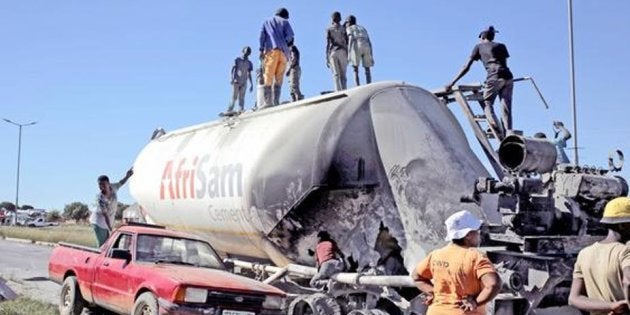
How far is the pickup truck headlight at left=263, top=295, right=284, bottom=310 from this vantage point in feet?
26.5

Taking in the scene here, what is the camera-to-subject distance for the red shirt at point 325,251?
8172mm

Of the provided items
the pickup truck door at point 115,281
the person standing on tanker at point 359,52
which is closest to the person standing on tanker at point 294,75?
the person standing on tanker at point 359,52

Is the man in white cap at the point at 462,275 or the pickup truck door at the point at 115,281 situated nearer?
the man in white cap at the point at 462,275

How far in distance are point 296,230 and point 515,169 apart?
9.00 ft

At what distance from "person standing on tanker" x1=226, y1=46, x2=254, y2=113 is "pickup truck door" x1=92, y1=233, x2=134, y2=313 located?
500 centimetres

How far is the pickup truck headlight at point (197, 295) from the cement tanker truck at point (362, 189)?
101 centimetres

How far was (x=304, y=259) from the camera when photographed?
9008mm

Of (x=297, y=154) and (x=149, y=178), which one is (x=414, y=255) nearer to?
(x=297, y=154)

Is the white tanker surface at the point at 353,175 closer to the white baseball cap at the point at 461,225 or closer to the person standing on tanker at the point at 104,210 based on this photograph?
the white baseball cap at the point at 461,225

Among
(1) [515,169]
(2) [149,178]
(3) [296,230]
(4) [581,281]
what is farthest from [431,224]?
(2) [149,178]

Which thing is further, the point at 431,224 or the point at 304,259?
the point at 304,259

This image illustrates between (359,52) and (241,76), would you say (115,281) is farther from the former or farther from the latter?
(241,76)

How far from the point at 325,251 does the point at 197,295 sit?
1.49m

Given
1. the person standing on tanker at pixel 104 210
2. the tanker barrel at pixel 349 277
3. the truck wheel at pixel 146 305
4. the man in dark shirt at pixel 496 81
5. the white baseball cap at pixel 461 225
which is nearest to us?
the white baseball cap at pixel 461 225
